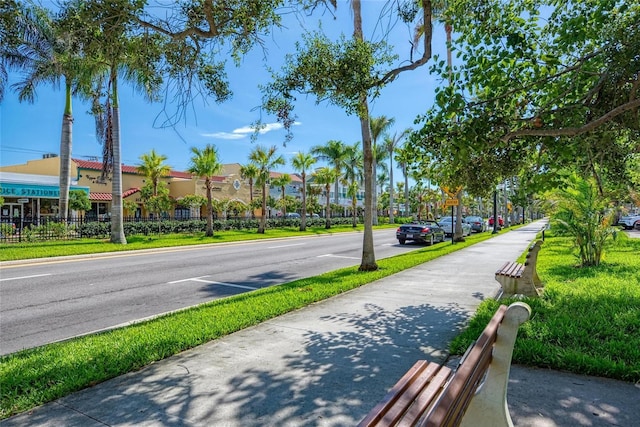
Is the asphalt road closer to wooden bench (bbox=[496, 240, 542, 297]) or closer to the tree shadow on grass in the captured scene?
the tree shadow on grass

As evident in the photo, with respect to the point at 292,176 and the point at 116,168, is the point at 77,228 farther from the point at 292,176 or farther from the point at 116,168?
the point at 292,176

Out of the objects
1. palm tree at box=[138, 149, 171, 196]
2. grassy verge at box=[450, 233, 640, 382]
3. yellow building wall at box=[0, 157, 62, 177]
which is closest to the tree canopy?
grassy verge at box=[450, 233, 640, 382]

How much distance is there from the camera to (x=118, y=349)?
15.3 ft

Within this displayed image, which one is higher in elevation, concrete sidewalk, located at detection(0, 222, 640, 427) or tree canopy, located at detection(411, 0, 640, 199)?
tree canopy, located at detection(411, 0, 640, 199)

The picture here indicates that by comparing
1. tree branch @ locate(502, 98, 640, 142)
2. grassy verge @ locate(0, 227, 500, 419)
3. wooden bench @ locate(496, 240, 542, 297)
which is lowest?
grassy verge @ locate(0, 227, 500, 419)

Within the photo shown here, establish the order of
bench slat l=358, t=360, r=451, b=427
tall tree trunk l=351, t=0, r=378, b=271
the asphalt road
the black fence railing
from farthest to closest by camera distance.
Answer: the black fence railing
tall tree trunk l=351, t=0, r=378, b=271
the asphalt road
bench slat l=358, t=360, r=451, b=427

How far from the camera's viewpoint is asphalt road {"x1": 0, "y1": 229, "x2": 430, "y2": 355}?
Answer: 6570 mm

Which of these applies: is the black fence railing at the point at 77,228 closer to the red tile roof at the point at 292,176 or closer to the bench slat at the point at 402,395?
the bench slat at the point at 402,395

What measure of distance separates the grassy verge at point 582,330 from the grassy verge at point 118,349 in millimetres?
3039

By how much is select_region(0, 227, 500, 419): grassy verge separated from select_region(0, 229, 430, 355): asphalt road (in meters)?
1.04

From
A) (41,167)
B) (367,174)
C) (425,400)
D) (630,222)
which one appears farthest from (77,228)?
(630,222)

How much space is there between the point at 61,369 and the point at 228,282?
6.36m

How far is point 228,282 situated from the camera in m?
10.4

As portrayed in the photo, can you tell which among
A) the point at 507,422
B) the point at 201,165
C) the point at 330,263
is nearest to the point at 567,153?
the point at 507,422
